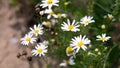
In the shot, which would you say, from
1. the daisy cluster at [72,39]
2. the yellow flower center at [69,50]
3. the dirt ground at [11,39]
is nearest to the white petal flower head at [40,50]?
the daisy cluster at [72,39]

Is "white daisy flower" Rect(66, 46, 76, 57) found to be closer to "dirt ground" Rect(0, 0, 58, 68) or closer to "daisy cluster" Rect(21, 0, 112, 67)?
"daisy cluster" Rect(21, 0, 112, 67)

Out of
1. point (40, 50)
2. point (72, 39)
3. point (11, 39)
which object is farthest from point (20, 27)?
point (72, 39)

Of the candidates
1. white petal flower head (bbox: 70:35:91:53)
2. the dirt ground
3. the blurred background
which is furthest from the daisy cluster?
the dirt ground

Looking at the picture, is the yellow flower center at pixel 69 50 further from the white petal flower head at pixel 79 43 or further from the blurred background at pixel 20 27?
the blurred background at pixel 20 27

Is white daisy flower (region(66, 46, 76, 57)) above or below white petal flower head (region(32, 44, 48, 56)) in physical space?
below

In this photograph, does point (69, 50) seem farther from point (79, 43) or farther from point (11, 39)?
point (11, 39)

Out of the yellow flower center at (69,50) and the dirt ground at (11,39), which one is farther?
the dirt ground at (11,39)

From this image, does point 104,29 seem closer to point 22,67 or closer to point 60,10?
point 60,10

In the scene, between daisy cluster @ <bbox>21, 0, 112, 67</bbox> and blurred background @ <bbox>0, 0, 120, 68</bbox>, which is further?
blurred background @ <bbox>0, 0, 120, 68</bbox>

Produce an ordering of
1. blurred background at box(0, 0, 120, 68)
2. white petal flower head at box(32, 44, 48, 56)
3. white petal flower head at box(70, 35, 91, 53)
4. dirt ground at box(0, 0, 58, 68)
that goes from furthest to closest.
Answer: dirt ground at box(0, 0, 58, 68) < blurred background at box(0, 0, 120, 68) < white petal flower head at box(32, 44, 48, 56) < white petal flower head at box(70, 35, 91, 53)

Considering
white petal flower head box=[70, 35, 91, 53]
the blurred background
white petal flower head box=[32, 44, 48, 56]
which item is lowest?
white petal flower head box=[70, 35, 91, 53]
